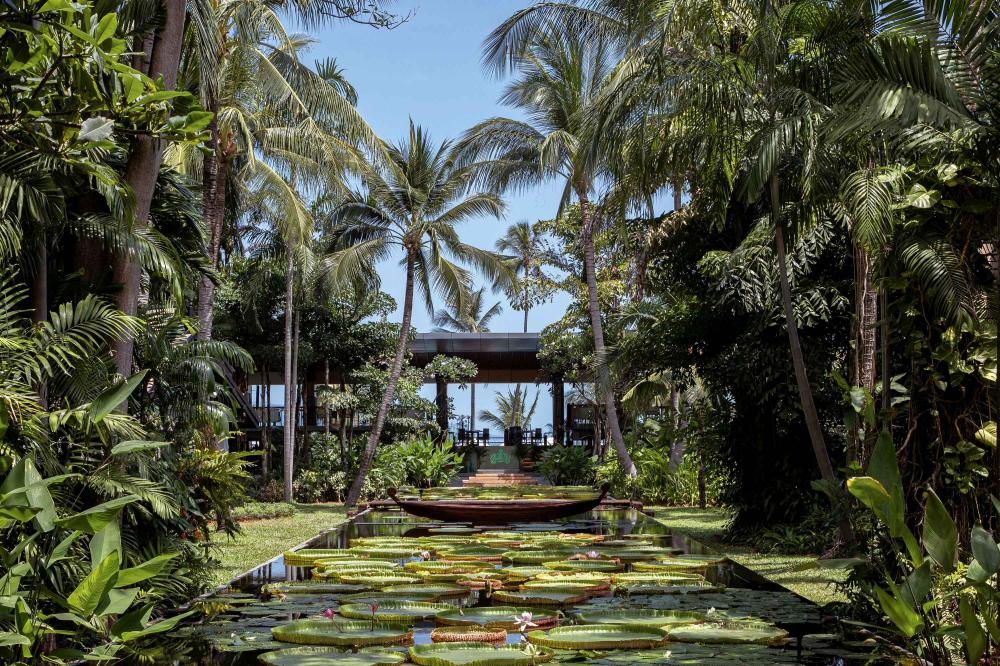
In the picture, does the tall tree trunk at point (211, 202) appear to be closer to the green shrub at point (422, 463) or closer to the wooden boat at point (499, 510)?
the wooden boat at point (499, 510)

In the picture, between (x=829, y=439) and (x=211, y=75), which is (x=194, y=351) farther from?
(x=829, y=439)

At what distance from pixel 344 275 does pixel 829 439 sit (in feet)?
31.2

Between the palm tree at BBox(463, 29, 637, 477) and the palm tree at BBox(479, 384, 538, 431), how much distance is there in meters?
19.6

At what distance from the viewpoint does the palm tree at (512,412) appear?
36.8m

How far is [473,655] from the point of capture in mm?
4242

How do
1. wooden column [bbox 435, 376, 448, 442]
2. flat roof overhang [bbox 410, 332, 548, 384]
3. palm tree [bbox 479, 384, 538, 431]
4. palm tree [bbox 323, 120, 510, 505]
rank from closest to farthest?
palm tree [bbox 323, 120, 510, 505], flat roof overhang [bbox 410, 332, 548, 384], wooden column [bbox 435, 376, 448, 442], palm tree [bbox 479, 384, 538, 431]

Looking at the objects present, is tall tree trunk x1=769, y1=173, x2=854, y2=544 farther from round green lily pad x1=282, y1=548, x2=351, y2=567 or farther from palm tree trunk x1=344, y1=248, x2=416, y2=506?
palm tree trunk x1=344, y1=248, x2=416, y2=506

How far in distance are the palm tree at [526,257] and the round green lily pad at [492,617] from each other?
18.3 m

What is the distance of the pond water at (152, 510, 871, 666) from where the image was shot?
14.5 feet

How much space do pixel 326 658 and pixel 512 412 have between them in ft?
108

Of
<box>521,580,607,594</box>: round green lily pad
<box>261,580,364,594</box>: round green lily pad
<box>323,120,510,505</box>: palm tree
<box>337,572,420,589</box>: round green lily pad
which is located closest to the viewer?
<box>521,580,607,594</box>: round green lily pad

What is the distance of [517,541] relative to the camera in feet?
30.6

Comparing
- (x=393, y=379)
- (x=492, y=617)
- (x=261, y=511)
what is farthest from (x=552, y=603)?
(x=393, y=379)

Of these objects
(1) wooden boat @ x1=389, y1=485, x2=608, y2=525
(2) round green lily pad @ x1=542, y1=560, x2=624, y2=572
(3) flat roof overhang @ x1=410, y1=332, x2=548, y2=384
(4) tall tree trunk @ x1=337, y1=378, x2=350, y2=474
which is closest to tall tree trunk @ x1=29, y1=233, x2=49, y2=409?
(2) round green lily pad @ x1=542, y1=560, x2=624, y2=572
